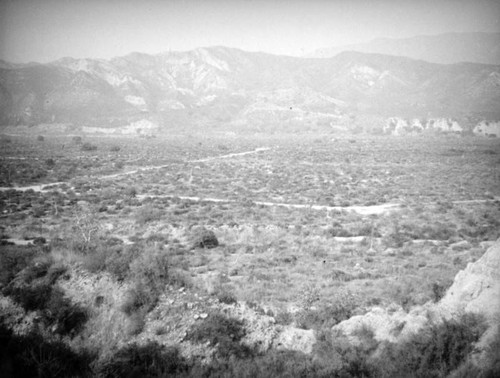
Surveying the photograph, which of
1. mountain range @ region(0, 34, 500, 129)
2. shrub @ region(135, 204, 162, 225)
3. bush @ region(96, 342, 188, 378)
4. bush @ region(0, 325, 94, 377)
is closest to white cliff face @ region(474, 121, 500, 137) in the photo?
mountain range @ region(0, 34, 500, 129)

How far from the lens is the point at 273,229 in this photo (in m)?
20.6

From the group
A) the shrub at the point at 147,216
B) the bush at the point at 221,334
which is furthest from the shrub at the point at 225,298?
the shrub at the point at 147,216

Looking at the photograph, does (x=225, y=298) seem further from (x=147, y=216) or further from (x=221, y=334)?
(x=147, y=216)

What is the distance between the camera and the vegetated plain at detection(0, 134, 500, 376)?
11.2 metres

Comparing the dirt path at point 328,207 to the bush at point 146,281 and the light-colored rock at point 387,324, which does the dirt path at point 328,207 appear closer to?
the light-colored rock at point 387,324

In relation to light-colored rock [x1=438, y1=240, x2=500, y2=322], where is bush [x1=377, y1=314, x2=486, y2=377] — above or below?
below

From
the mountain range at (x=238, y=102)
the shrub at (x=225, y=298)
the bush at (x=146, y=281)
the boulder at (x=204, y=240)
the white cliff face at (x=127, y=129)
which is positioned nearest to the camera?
the bush at (x=146, y=281)

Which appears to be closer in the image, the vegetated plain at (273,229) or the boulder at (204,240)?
the vegetated plain at (273,229)

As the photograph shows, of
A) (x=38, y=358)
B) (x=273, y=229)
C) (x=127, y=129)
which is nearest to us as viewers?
(x=38, y=358)

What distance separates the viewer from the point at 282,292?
11938 millimetres

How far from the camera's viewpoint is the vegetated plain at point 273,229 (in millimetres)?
11203

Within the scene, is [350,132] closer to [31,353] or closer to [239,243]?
[239,243]

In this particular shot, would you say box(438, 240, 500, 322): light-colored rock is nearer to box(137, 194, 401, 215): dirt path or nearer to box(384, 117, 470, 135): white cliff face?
box(137, 194, 401, 215): dirt path

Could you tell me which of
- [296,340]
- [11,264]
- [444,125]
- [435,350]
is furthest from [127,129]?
[435,350]
